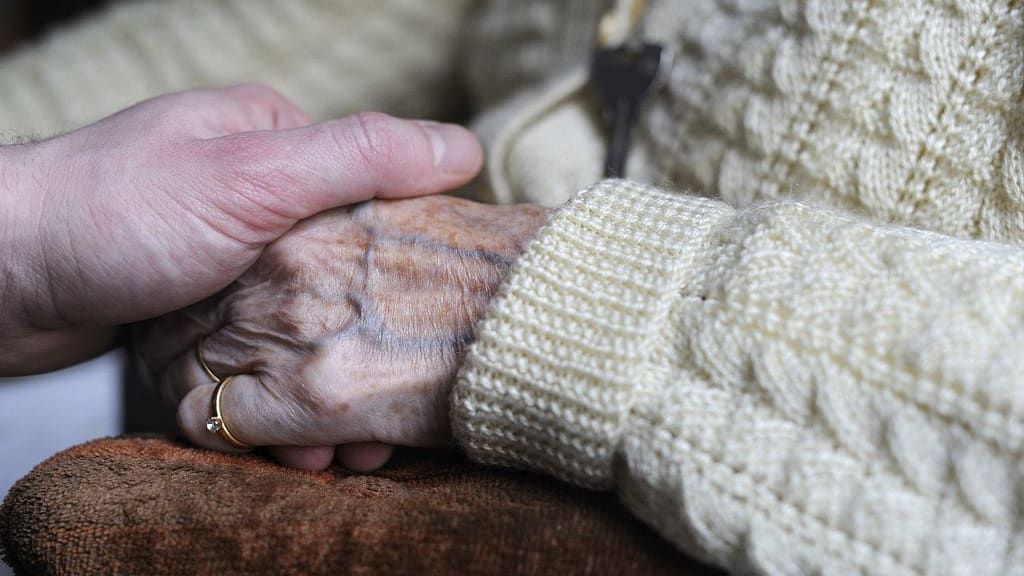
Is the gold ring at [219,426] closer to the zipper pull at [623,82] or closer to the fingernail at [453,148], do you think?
the fingernail at [453,148]

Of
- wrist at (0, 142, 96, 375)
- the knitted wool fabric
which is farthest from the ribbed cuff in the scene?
wrist at (0, 142, 96, 375)

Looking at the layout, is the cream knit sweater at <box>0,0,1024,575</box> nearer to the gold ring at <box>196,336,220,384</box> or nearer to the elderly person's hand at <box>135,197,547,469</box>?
the elderly person's hand at <box>135,197,547,469</box>

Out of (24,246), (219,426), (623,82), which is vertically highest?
(623,82)

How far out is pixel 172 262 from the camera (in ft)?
2.20

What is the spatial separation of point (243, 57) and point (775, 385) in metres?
1.03

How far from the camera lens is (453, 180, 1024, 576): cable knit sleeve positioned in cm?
47

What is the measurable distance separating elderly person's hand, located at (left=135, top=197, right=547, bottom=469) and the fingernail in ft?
0.16

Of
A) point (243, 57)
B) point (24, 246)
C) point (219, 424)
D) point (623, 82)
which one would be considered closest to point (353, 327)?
point (219, 424)

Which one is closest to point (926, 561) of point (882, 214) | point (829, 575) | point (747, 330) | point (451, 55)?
point (829, 575)

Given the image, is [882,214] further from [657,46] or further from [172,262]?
[172,262]

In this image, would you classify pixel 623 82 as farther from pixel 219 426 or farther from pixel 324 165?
pixel 219 426

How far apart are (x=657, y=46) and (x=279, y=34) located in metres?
0.67

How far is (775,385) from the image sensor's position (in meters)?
0.51

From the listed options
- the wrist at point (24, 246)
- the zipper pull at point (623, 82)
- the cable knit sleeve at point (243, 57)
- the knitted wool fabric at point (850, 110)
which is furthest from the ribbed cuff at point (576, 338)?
the cable knit sleeve at point (243, 57)
